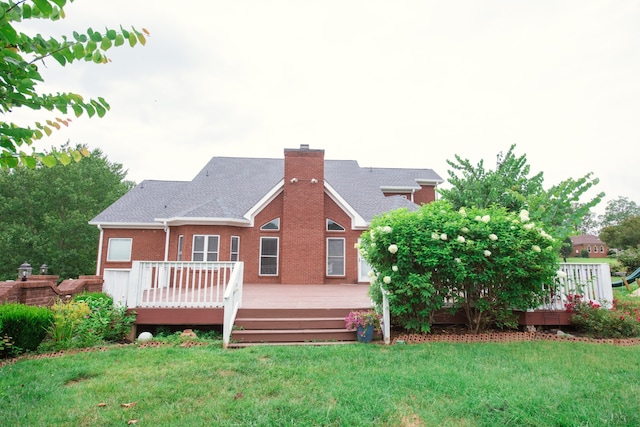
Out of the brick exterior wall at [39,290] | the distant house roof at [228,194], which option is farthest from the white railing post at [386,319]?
the distant house roof at [228,194]

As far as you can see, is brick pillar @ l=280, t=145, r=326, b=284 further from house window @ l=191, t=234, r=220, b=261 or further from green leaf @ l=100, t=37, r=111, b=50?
green leaf @ l=100, t=37, r=111, b=50

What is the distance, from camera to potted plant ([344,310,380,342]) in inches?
261

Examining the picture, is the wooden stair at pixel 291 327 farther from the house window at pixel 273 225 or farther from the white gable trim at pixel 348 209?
the house window at pixel 273 225

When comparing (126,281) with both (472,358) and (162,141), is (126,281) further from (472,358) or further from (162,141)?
(162,141)

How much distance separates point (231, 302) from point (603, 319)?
751 cm

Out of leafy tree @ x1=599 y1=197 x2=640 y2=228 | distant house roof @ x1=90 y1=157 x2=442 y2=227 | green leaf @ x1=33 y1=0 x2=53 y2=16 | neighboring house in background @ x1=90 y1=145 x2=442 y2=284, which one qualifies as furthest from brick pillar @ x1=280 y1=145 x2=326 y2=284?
leafy tree @ x1=599 y1=197 x2=640 y2=228

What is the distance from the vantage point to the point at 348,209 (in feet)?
50.5

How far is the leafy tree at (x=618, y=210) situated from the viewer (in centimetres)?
7425

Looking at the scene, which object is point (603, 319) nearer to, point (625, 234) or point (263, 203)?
point (263, 203)

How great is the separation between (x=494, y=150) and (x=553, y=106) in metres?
2.45

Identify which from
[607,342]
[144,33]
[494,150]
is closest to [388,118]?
[494,150]

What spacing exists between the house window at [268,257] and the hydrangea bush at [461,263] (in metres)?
8.84

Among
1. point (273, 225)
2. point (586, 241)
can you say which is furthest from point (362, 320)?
point (586, 241)

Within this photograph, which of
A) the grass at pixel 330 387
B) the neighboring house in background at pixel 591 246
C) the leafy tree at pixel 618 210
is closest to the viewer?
the grass at pixel 330 387
